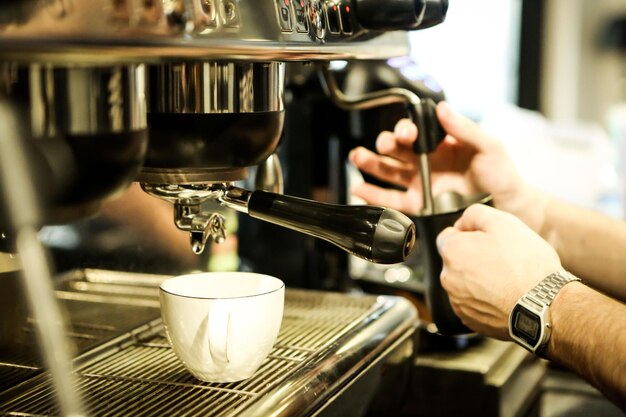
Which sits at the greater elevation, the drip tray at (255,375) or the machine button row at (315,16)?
the machine button row at (315,16)

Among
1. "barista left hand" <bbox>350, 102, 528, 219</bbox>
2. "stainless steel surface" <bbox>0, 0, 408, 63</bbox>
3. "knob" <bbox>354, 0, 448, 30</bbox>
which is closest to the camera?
"stainless steel surface" <bbox>0, 0, 408, 63</bbox>

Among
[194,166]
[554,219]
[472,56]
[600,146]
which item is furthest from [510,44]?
[194,166]

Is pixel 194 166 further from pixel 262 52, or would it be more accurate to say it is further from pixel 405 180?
pixel 405 180

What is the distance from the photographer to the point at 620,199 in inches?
79.4

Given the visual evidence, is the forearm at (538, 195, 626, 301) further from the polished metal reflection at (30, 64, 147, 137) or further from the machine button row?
the polished metal reflection at (30, 64, 147, 137)

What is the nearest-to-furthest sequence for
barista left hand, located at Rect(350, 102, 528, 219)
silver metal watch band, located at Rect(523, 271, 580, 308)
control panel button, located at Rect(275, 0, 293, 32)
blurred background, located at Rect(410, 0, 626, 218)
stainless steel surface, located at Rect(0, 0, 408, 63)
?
1. stainless steel surface, located at Rect(0, 0, 408, 63)
2. control panel button, located at Rect(275, 0, 293, 32)
3. silver metal watch band, located at Rect(523, 271, 580, 308)
4. barista left hand, located at Rect(350, 102, 528, 219)
5. blurred background, located at Rect(410, 0, 626, 218)

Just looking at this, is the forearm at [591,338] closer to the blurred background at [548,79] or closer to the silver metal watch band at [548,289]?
the silver metal watch band at [548,289]

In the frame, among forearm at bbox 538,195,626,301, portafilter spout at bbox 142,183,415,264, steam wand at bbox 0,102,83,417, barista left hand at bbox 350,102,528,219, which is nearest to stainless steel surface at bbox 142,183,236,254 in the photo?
portafilter spout at bbox 142,183,415,264

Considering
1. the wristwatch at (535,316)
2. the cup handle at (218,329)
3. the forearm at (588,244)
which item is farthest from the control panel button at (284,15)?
the forearm at (588,244)

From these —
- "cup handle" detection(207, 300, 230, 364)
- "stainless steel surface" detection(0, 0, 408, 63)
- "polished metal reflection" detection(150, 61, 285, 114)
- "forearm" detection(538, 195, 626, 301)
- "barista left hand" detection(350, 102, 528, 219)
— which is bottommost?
"forearm" detection(538, 195, 626, 301)

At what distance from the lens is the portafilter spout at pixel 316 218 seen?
0.57 m

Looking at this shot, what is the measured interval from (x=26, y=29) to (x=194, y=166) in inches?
8.3

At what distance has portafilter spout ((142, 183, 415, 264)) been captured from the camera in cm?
57

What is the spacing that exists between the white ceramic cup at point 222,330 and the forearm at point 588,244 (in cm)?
47
